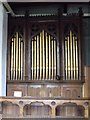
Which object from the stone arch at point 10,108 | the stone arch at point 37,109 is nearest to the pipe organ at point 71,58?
the stone arch at point 37,109

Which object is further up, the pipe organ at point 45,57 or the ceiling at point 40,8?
the ceiling at point 40,8

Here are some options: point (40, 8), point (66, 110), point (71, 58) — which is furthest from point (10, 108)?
point (40, 8)

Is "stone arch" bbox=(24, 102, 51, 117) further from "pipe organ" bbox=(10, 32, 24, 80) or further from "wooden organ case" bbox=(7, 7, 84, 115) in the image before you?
"pipe organ" bbox=(10, 32, 24, 80)

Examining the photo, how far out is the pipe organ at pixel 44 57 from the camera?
26.6ft

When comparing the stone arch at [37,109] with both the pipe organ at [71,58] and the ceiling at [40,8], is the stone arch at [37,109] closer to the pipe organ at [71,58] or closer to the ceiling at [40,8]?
the pipe organ at [71,58]

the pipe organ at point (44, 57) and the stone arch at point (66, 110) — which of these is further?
the pipe organ at point (44, 57)

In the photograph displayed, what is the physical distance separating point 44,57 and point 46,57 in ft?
0.18

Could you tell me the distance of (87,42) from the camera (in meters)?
8.81

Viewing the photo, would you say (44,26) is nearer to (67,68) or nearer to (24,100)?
(67,68)

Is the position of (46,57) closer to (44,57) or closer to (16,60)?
(44,57)

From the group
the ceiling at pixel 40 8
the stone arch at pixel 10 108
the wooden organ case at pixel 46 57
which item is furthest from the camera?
the ceiling at pixel 40 8

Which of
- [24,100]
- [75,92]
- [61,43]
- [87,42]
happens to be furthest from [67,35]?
[24,100]

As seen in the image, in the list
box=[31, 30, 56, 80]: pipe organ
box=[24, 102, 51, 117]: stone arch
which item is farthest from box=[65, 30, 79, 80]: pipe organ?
box=[24, 102, 51, 117]: stone arch

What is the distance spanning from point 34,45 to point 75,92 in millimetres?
1674
